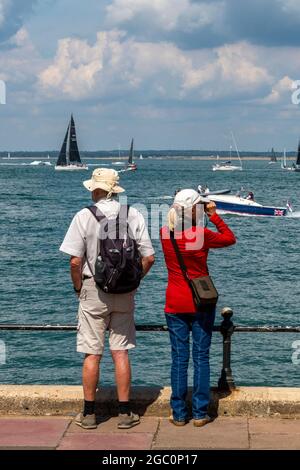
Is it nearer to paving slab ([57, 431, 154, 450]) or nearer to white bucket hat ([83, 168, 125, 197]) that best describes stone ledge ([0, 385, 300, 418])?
paving slab ([57, 431, 154, 450])

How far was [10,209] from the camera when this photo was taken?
215 feet

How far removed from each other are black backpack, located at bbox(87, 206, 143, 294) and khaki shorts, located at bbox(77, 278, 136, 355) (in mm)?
110

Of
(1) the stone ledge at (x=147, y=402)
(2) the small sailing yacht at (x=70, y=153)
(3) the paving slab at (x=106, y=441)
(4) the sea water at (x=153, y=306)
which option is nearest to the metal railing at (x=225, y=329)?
(1) the stone ledge at (x=147, y=402)

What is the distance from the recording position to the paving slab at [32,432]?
5.27 metres

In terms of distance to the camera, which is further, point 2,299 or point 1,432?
point 2,299

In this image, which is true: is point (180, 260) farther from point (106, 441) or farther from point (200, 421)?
point (106, 441)

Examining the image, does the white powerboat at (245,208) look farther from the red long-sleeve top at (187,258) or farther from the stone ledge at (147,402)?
the red long-sleeve top at (187,258)

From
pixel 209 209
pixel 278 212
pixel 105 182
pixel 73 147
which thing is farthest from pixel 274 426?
pixel 73 147

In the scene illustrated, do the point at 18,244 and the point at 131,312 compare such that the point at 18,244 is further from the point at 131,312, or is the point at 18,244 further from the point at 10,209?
the point at 131,312

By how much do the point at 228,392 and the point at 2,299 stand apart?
18.3 m

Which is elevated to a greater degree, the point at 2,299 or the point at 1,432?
the point at 1,432

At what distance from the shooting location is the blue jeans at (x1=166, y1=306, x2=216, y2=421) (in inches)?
225

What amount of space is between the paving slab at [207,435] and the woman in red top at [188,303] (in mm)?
81
